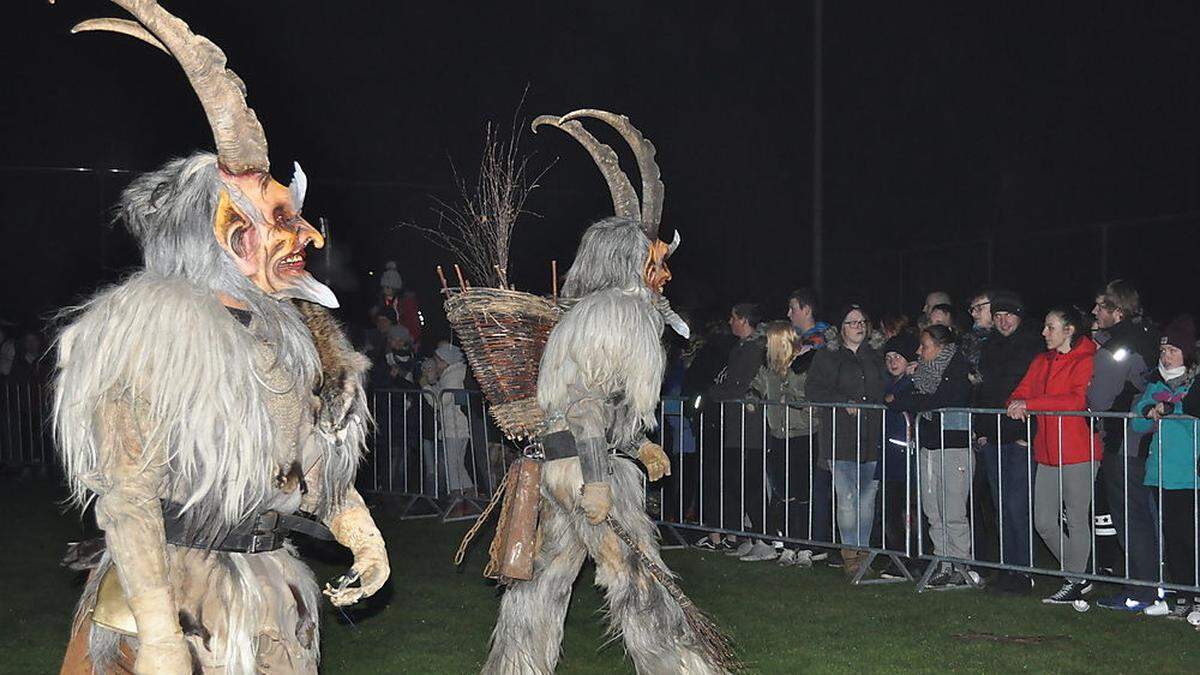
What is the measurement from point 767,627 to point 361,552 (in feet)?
15.4

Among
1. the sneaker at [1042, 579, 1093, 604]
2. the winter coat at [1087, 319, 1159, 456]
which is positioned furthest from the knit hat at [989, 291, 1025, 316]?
the sneaker at [1042, 579, 1093, 604]

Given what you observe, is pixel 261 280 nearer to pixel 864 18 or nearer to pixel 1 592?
pixel 1 592

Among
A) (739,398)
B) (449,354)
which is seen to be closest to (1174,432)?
(739,398)

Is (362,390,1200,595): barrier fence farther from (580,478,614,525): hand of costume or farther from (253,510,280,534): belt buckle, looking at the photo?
(253,510,280,534): belt buckle

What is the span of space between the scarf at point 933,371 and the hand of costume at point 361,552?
6.37 metres

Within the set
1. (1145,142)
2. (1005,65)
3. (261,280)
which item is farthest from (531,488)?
(1005,65)

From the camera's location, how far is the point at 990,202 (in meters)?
18.2

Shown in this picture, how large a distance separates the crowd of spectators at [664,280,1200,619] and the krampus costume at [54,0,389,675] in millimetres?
5842

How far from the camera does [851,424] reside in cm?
1009

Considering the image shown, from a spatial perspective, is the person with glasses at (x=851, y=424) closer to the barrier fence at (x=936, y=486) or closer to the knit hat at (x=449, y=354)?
the barrier fence at (x=936, y=486)

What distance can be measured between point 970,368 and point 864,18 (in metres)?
11.8

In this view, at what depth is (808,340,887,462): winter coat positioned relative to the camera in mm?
10086

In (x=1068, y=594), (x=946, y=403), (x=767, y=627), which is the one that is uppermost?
(x=946, y=403)

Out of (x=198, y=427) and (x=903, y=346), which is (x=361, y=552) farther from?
(x=903, y=346)
